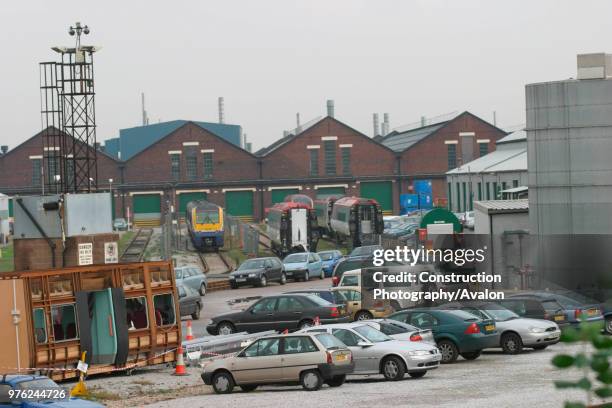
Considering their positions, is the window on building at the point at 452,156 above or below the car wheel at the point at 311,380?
above

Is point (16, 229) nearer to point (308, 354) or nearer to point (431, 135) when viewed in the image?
point (308, 354)

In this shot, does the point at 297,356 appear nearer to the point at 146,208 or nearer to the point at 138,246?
the point at 138,246

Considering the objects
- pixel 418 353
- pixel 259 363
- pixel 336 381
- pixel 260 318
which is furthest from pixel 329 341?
pixel 260 318

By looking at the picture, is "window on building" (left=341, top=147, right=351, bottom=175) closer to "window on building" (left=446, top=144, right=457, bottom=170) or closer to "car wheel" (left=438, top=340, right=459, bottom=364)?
"window on building" (left=446, top=144, right=457, bottom=170)

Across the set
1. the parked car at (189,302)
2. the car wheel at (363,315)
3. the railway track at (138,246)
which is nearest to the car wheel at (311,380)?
the car wheel at (363,315)

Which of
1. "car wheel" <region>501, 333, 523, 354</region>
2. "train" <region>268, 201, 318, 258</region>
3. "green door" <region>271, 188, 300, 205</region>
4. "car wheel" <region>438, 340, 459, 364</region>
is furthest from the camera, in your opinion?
"green door" <region>271, 188, 300, 205</region>

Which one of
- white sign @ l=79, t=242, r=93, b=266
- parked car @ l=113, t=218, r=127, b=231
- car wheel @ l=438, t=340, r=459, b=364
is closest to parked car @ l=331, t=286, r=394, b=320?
car wheel @ l=438, t=340, r=459, b=364

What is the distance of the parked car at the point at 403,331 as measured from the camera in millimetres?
23578

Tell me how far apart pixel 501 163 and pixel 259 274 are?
35.1 m

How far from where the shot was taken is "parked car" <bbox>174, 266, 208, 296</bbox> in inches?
1703

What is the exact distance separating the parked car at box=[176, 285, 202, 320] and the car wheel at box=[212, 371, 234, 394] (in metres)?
16.8

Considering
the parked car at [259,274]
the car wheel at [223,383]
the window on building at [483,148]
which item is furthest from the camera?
the window on building at [483,148]

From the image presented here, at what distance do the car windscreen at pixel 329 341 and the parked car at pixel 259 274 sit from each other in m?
28.4

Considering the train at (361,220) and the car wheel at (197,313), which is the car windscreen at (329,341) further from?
the train at (361,220)
